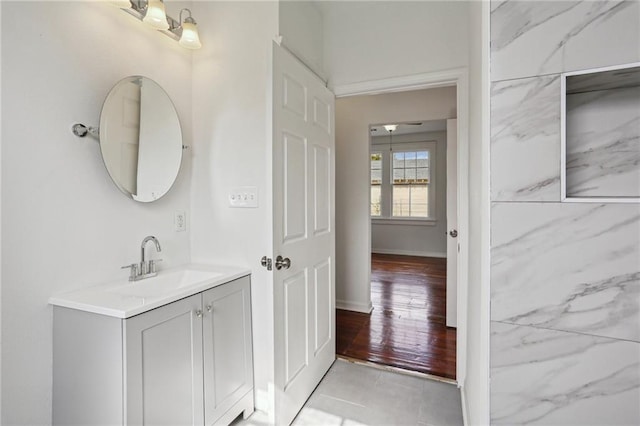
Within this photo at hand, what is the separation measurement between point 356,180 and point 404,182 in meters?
3.51

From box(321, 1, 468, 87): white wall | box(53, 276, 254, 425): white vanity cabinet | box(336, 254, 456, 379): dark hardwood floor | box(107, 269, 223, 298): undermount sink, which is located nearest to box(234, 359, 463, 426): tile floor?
box(336, 254, 456, 379): dark hardwood floor

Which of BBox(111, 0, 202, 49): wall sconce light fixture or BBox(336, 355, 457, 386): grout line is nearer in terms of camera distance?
BBox(111, 0, 202, 49): wall sconce light fixture

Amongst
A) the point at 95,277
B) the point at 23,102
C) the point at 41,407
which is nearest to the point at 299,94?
the point at 23,102

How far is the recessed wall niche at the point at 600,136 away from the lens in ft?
2.89

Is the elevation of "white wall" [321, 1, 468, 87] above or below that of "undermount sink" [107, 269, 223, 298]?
above

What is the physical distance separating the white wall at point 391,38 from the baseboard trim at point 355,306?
7.48ft

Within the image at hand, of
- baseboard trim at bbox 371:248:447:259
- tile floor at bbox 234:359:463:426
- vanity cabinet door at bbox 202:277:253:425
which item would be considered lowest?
tile floor at bbox 234:359:463:426

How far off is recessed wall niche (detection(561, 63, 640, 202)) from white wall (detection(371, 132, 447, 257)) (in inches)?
217

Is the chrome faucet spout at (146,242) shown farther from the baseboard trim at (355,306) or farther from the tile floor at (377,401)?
the baseboard trim at (355,306)

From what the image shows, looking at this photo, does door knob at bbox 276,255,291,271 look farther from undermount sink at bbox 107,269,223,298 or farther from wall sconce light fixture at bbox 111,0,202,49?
wall sconce light fixture at bbox 111,0,202,49

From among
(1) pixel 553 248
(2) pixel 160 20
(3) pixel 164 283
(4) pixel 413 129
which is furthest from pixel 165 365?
(4) pixel 413 129

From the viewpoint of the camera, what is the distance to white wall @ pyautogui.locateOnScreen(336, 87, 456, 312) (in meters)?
3.31

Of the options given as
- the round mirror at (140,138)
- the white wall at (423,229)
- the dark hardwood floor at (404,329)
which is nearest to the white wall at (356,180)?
the dark hardwood floor at (404,329)

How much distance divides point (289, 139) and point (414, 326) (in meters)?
2.29
